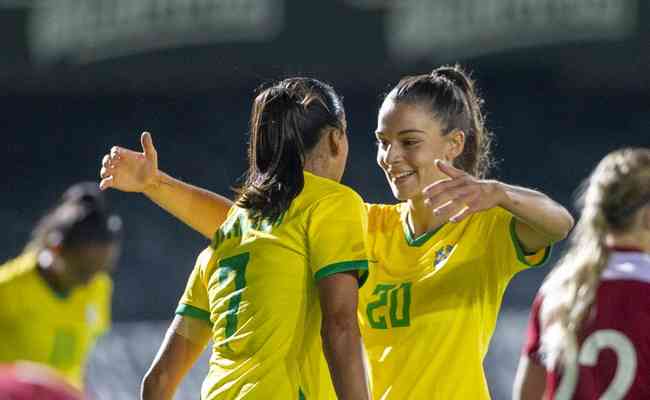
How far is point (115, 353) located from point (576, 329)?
7997 mm

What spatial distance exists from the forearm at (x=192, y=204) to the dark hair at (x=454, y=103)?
0.63 meters

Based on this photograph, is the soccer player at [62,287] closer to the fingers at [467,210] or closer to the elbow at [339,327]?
the elbow at [339,327]

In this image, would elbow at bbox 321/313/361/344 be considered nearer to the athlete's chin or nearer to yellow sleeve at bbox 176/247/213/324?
yellow sleeve at bbox 176/247/213/324

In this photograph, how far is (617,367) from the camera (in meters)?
3.28

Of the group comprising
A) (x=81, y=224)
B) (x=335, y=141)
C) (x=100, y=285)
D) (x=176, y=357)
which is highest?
(x=335, y=141)

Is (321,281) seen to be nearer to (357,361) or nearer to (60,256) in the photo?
(357,361)

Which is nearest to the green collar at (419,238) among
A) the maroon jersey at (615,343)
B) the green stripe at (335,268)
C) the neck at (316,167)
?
the neck at (316,167)

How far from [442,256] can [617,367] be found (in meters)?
0.83

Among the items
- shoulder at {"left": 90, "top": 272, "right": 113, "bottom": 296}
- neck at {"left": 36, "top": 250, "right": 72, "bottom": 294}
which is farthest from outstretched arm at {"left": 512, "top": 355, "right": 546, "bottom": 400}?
shoulder at {"left": 90, "top": 272, "right": 113, "bottom": 296}

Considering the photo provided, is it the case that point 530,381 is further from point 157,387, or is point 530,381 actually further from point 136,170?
point 136,170

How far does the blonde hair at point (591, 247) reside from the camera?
11.0 feet

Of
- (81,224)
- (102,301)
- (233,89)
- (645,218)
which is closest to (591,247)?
(645,218)

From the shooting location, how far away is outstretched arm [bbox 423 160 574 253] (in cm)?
353

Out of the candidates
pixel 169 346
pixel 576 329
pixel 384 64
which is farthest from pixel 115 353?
pixel 576 329
